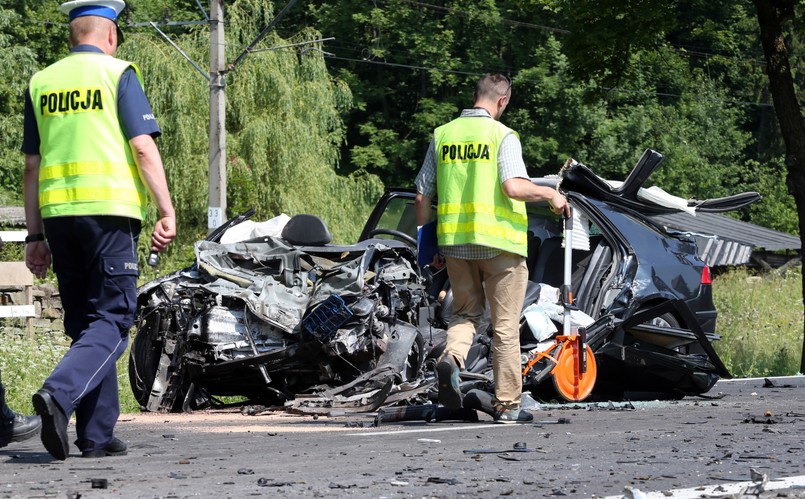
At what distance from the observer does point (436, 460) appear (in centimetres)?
527

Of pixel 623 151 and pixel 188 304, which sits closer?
pixel 188 304

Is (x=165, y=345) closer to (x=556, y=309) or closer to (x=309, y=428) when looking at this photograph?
(x=309, y=428)

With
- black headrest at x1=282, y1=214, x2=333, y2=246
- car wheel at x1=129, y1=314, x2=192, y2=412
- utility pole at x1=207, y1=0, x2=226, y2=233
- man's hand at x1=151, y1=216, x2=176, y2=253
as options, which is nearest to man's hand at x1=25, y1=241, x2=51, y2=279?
man's hand at x1=151, y1=216, x2=176, y2=253

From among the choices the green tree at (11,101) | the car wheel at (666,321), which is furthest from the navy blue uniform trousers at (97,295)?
the green tree at (11,101)

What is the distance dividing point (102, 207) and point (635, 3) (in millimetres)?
11326

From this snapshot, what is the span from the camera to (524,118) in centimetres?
4741

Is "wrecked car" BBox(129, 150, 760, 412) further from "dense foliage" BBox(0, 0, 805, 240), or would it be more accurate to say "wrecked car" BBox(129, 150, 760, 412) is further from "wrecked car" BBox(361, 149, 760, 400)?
"dense foliage" BBox(0, 0, 805, 240)

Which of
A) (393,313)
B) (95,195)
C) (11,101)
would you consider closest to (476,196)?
(393,313)

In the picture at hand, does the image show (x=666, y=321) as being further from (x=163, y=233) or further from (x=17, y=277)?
(x=17, y=277)

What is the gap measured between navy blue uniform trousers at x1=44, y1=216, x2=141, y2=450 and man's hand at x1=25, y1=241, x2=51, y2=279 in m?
0.12

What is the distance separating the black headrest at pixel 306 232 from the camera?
9.34m

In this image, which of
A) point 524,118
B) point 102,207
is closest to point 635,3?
point 102,207

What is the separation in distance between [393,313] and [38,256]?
3.45 meters

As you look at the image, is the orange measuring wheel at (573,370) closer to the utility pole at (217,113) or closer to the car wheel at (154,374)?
the car wheel at (154,374)
